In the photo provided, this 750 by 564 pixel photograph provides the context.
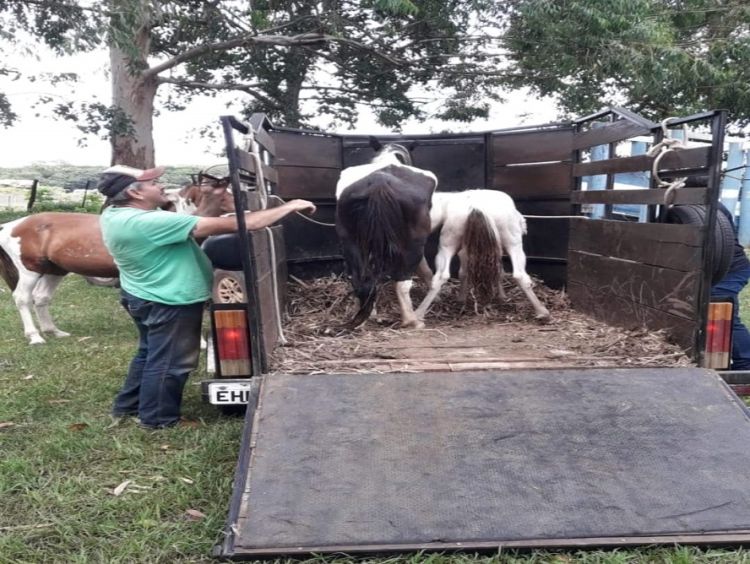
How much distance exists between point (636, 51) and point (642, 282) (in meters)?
7.49

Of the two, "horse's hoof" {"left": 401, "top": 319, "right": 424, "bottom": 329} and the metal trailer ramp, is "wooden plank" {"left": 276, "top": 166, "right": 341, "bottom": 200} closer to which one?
"horse's hoof" {"left": 401, "top": 319, "right": 424, "bottom": 329}

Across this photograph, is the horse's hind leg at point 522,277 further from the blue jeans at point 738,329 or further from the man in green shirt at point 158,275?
the man in green shirt at point 158,275

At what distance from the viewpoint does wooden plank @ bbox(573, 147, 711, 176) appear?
3096 millimetres

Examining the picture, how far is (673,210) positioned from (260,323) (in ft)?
7.94

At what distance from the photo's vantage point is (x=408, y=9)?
9.07 meters

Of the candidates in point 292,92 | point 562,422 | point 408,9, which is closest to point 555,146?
point 562,422

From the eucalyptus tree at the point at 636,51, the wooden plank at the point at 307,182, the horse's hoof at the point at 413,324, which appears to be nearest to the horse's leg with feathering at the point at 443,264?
the horse's hoof at the point at 413,324

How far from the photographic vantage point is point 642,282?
365 centimetres

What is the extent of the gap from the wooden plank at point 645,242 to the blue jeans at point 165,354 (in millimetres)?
2610

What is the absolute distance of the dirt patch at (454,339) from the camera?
10.9 ft

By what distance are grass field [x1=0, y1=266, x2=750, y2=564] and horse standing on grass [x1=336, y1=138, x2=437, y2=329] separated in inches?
49.5

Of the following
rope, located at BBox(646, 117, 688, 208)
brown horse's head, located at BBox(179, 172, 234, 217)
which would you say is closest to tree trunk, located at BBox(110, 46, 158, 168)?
brown horse's head, located at BBox(179, 172, 234, 217)

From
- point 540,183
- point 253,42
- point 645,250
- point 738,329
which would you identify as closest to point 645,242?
point 645,250

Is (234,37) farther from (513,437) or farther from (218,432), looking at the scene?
(513,437)
